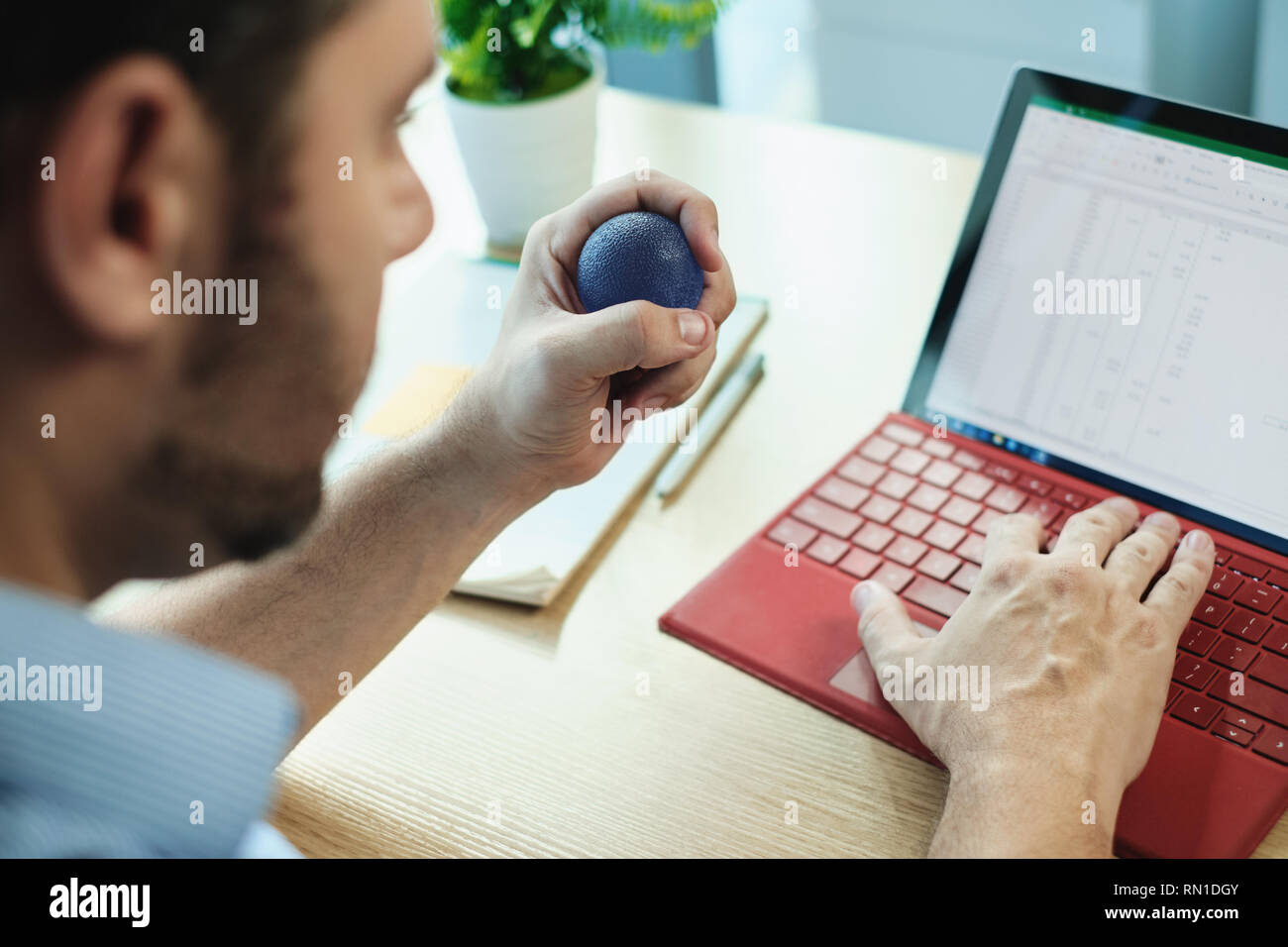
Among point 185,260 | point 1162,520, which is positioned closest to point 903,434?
point 1162,520

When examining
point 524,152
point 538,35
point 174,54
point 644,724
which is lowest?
point 644,724

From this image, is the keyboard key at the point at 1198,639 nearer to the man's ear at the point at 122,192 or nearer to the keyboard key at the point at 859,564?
the keyboard key at the point at 859,564

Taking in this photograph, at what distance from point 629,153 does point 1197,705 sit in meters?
1.06

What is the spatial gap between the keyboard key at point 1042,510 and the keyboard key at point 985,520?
0.8 inches

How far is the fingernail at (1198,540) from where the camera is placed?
870 mm

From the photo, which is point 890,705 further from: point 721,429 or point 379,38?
point 379,38

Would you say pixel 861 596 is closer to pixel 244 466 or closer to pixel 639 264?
pixel 639 264

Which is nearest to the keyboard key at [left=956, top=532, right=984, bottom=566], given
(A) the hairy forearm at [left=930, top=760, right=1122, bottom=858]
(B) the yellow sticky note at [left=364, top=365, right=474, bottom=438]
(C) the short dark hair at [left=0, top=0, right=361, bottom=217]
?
(A) the hairy forearm at [left=930, top=760, right=1122, bottom=858]

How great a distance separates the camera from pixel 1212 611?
0.86m

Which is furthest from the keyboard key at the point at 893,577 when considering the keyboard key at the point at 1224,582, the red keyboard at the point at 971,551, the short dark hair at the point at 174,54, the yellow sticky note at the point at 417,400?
the short dark hair at the point at 174,54

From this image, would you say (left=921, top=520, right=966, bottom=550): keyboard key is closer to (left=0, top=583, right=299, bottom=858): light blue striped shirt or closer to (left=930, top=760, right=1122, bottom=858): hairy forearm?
(left=930, top=760, right=1122, bottom=858): hairy forearm

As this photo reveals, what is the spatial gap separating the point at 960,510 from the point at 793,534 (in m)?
0.13
